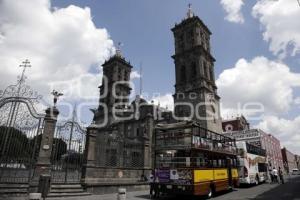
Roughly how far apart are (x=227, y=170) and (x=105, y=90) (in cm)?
5547

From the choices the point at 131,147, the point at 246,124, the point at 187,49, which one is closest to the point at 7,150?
the point at 131,147


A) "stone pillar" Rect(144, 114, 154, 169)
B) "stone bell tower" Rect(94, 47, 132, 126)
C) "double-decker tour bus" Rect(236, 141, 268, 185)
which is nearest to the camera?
"stone pillar" Rect(144, 114, 154, 169)

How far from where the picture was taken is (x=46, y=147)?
1412 cm

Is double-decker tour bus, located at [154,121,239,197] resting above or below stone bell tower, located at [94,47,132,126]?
below

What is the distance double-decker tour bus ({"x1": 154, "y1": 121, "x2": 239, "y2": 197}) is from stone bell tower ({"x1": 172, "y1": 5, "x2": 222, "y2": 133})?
27870mm

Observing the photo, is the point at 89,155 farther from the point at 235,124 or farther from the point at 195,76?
the point at 235,124

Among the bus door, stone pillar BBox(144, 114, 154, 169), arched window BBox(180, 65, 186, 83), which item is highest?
arched window BBox(180, 65, 186, 83)

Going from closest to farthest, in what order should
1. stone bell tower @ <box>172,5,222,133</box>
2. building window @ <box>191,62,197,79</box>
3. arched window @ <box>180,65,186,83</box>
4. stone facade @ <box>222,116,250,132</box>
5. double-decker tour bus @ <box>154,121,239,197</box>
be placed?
double-decker tour bus @ <box>154,121,239,197</box> → stone bell tower @ <box>172,5,222,133</box> → building window @ <box>191,62,197,79</box> → arched window @ <box>180,65,186,83</box> → stone facade @ <box>222,116,250,132</box>

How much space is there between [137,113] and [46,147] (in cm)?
5102

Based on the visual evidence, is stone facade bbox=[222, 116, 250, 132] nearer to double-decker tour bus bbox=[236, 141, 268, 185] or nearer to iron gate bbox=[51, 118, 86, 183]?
double-decker tour bus bbox=[236, 141, 268, 185]

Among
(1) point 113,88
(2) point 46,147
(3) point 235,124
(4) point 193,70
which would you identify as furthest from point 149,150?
(3) point 235,124

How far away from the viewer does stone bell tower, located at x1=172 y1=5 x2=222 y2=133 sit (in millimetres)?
45406

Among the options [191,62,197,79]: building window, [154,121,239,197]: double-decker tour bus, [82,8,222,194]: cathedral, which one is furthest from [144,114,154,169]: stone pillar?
[191,62,197,79]: building window

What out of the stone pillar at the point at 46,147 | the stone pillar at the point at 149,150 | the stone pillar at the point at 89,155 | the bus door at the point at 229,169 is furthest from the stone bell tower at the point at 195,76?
the stone pillar at the point at 46,147
